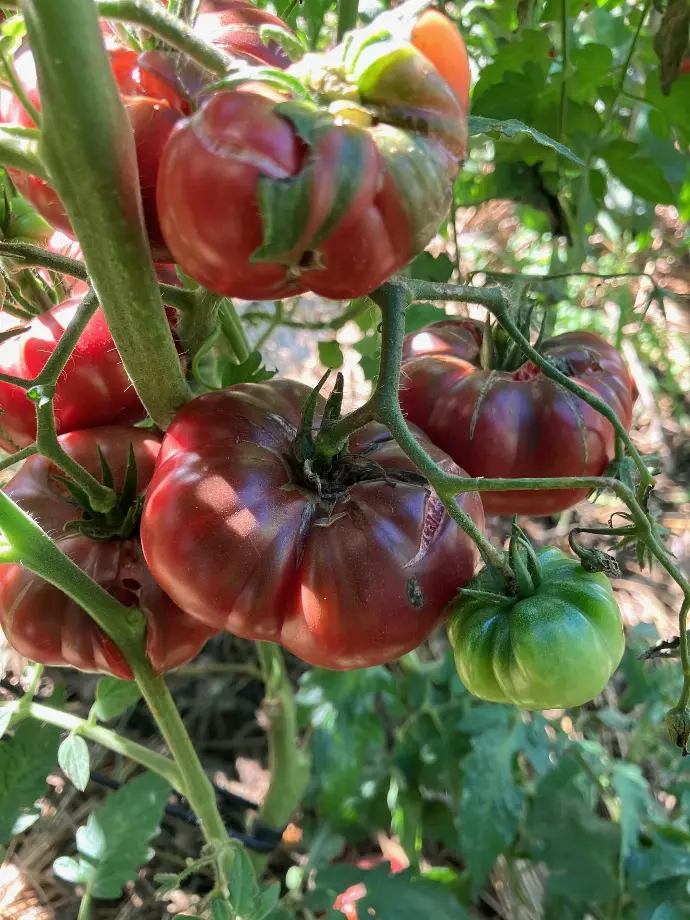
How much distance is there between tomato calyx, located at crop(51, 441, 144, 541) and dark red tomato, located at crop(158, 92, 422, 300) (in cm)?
30

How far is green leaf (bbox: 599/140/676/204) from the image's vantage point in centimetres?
97

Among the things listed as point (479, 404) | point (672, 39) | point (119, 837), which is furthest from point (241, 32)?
point (119, 837)

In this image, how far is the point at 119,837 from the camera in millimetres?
846

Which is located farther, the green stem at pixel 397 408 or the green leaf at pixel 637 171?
the green leaf at pixel 637 171

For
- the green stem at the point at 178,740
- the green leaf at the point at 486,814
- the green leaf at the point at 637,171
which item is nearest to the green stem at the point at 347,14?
the green leaf at the point at 637,171

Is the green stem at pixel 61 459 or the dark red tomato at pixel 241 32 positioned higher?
the dark red tomato at pixel 241 32

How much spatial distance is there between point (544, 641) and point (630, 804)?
72 centimetres

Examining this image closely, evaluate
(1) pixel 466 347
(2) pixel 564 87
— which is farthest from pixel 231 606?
(2) pixel 564 87

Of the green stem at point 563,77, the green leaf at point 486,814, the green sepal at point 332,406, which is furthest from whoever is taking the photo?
the green leaf at point 486,814

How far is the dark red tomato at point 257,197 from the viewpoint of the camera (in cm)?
35

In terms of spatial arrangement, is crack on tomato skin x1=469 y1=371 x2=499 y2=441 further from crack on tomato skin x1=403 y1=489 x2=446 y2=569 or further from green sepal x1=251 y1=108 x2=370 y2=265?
green sepal x1=251 y1=108 x2=370 y2=265

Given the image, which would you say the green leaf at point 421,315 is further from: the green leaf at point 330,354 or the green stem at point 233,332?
the green stem at point 233,332

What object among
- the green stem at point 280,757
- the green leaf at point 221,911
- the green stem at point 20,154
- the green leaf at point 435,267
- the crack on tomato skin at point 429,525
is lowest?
the green stem at point 280,757

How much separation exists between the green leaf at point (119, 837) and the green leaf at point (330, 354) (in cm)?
59
